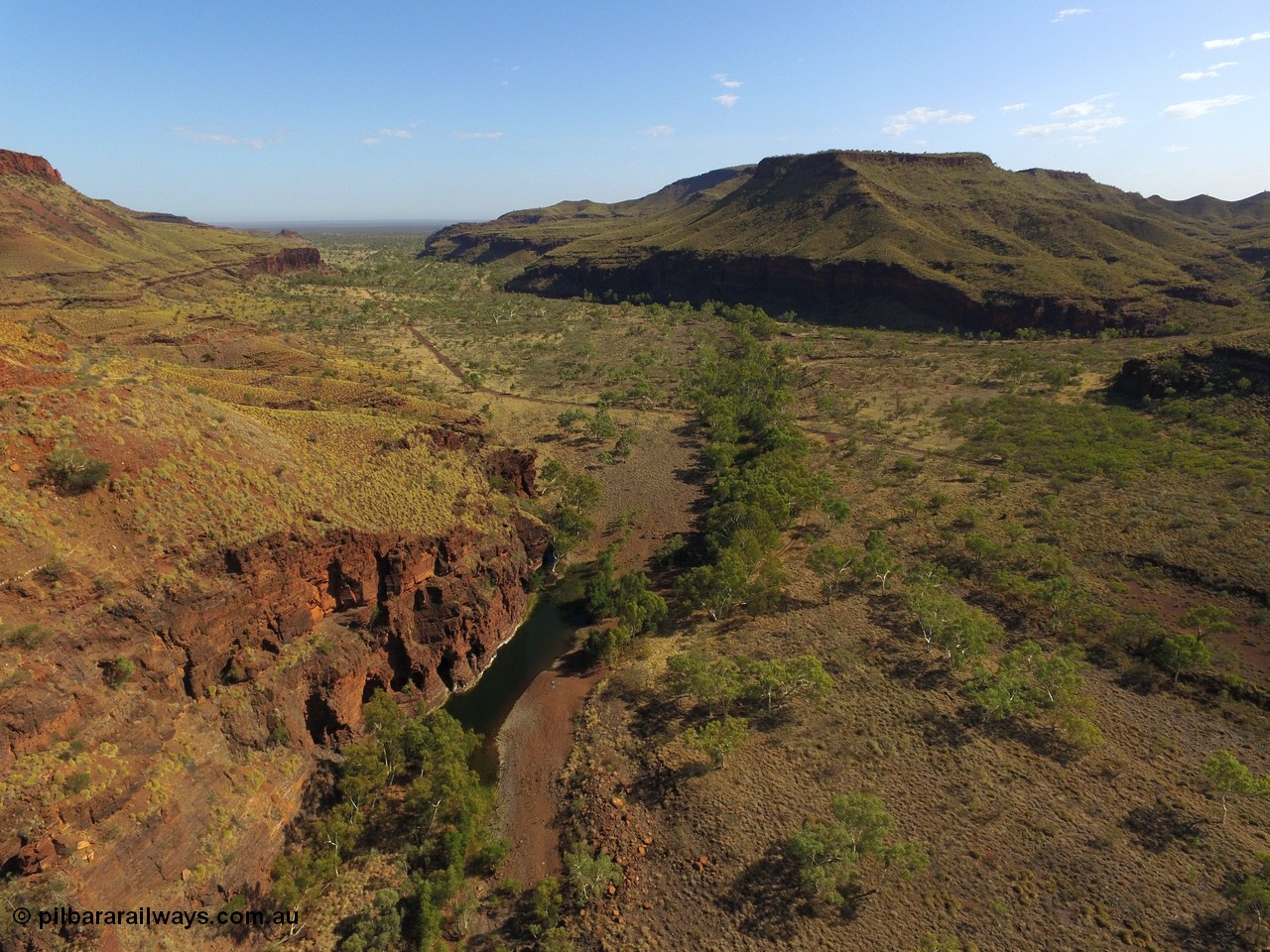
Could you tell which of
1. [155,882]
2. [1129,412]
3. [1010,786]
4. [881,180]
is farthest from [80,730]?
[881,180]

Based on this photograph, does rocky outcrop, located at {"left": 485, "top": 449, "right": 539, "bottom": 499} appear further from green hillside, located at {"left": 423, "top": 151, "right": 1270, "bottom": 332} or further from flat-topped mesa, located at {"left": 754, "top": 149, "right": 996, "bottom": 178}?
flat-topped mesa, located at {"left": 754, "top": 149, "right": 996, "bottom": 178}

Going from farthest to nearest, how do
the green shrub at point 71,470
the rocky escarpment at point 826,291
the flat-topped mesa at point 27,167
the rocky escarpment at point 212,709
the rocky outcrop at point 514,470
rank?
the flat-topped mesa at point 27,167, the rocky escarpment at point 826,291, the rocky outcrop at point 514,470, the green shrub at point 71,470, the rocky escarpment at point 212,709

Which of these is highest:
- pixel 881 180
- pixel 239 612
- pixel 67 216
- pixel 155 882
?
pixel 881 180

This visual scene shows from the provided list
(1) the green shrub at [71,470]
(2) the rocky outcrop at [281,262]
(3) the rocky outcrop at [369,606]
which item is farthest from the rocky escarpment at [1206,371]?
(2) the rocky outcrop at [281,262]

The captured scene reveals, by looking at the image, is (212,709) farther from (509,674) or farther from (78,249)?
(78,249)

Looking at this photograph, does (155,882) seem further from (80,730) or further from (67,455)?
(67,455)

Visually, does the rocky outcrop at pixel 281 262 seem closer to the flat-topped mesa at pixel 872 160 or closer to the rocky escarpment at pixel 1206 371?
the flat-topped mesa at pixel 872 160

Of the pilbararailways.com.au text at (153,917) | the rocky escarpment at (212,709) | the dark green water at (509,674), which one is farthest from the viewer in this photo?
the dark green water at (509,674)
